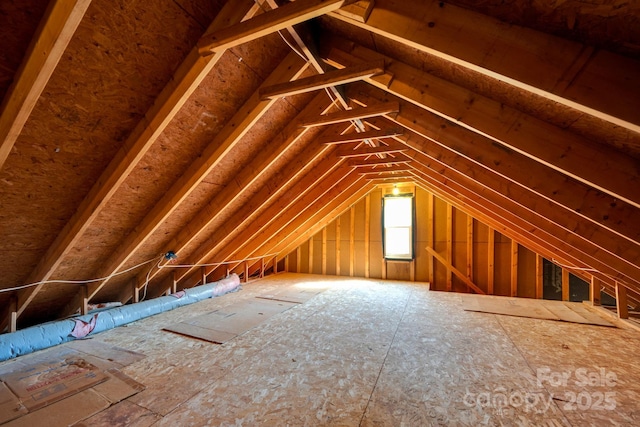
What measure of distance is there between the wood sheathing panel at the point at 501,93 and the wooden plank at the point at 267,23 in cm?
64

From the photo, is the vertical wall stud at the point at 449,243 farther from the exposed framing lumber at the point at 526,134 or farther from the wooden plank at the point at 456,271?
the exposed framing lumber at the point at 526,134

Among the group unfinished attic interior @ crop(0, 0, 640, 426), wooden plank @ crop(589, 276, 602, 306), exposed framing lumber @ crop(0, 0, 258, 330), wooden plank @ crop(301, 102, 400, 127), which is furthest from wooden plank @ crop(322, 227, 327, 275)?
exposed framing lumber @ crop(0, 0, 258, 330)

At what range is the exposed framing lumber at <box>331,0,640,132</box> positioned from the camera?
903 mm

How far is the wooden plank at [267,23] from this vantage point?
117 centimetres

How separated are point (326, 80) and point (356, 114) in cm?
64

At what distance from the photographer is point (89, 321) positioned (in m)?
3.00

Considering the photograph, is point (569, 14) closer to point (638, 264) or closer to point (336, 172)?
point (638, 264)

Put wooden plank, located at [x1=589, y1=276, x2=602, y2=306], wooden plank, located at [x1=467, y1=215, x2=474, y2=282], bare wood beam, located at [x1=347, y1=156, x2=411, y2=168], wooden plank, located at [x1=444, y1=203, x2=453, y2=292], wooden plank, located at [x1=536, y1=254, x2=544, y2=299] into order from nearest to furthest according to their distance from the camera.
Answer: bare wood beam, located at [x1=347, y1=156, x2=411, y2=168], wooden plank, located at [x1=589, y1=276, x2=602, y2=306], wooden plank, located at [x1=536, y1=254, x2=544, y2=299], wooden plank, located at [x1=467, y1=215, x2=474, y2=282], wooden plank, located at [x1=444, y1=203, x2=453, y2=292]

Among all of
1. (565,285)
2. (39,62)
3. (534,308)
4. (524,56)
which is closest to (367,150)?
(524,56)

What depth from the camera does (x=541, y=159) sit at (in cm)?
140

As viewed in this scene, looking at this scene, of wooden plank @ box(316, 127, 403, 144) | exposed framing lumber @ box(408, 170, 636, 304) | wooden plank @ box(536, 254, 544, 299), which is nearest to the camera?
wooden plank @ box(316, 127, 403, 144)

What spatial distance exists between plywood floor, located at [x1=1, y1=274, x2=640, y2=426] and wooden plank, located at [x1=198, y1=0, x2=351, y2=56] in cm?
227

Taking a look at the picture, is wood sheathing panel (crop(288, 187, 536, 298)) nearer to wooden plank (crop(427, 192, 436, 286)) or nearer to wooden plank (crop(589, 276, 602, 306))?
wooden plank (crop(427, 192, 436, 286))

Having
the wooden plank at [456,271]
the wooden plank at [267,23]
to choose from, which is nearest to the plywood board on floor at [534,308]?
the wooden plank at [456,271]
